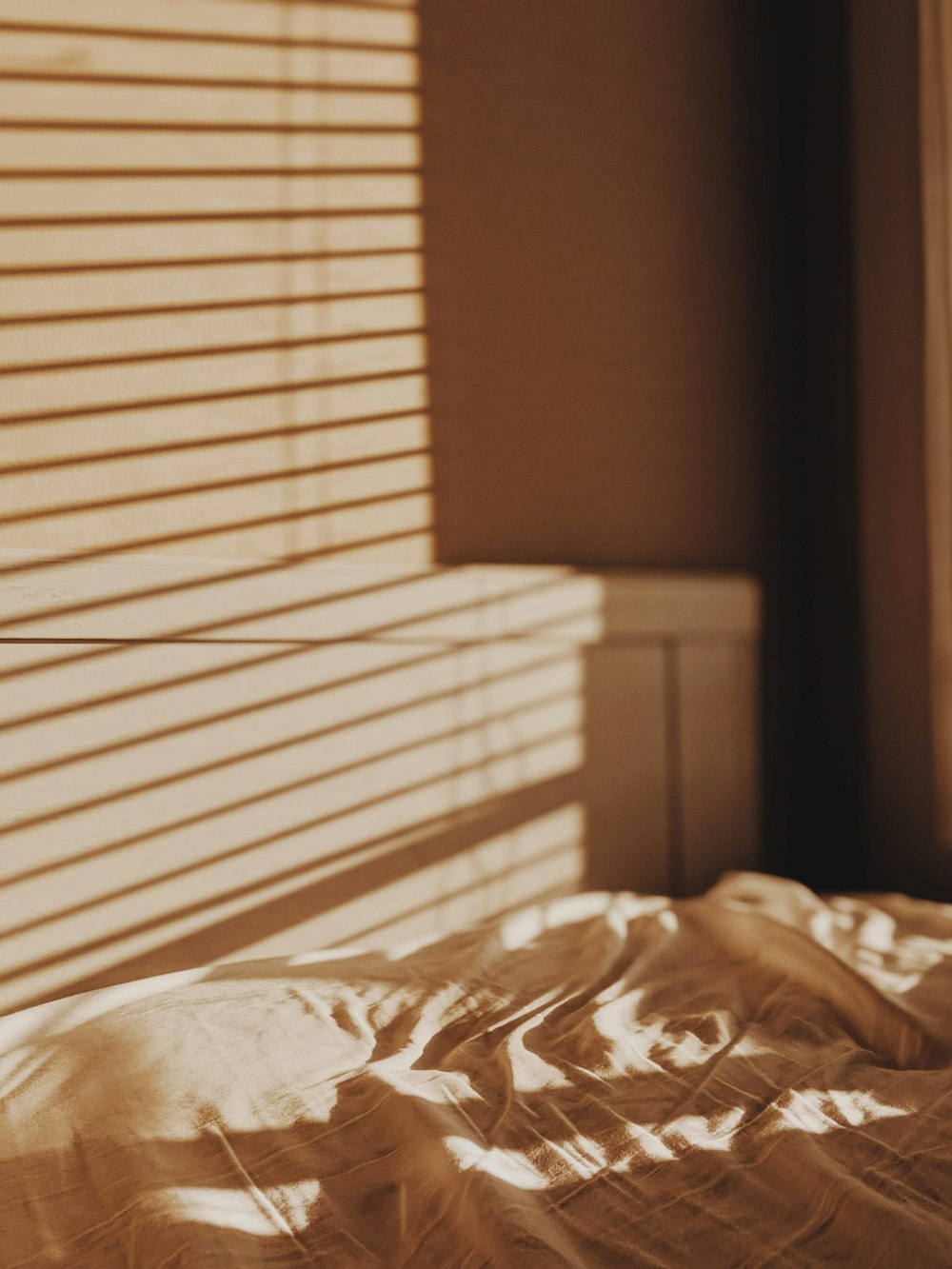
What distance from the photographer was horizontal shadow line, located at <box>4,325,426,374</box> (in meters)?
1.16

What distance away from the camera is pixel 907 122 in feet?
5.85

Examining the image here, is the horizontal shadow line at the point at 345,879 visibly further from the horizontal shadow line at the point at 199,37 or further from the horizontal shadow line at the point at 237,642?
the horizontal shadow line at the point at 199,37

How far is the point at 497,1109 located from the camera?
0.84m

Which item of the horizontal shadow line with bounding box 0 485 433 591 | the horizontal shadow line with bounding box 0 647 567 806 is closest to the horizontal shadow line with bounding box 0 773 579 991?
the horizontal shadow line with bounding box 0 647 567 806

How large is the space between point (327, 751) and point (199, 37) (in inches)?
36.5

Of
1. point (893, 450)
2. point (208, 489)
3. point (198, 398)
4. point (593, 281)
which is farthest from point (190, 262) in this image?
point (893, 450)

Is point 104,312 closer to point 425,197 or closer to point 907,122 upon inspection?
point 425,197

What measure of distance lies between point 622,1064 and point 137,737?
63cm

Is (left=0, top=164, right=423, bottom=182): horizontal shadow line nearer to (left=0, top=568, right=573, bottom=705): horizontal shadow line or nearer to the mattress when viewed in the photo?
(left=0, top=568, right=573, bottom=705): horizontal shadow line

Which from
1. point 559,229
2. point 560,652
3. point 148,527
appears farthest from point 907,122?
point 148,527

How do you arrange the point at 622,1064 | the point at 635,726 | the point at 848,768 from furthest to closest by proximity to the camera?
the point at 848,768 < the point at 635,726 < the point at 622,1064

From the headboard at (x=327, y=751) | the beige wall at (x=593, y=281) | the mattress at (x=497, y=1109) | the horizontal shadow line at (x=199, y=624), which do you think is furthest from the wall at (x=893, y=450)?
the horizontal shadow line at (x=199, y=624)

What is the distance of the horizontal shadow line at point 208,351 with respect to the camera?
1157 mm

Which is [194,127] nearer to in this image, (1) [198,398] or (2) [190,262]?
(2) [190,262]
